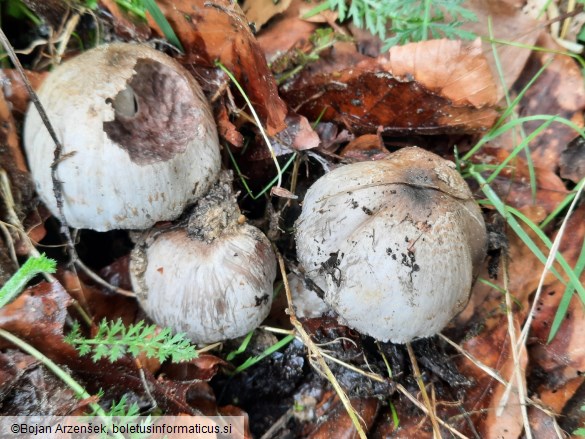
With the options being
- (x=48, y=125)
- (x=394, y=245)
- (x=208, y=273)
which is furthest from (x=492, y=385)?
(x=48, y=125)

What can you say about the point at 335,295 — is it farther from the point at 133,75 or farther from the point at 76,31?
the point at 76,31

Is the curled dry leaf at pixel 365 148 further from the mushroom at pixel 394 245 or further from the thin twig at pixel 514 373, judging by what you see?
the thin twig at pixel 514 373

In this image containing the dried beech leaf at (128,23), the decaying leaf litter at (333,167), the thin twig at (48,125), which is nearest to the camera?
the thin twig at (48,125)

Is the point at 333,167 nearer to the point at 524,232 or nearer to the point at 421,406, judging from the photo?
the point at 524,232

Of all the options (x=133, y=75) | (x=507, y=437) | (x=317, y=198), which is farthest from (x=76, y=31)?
(x=507, y=437)

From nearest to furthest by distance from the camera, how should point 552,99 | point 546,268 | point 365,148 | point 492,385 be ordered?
point 546,268
point 492,385
point 365,148
point 552,99

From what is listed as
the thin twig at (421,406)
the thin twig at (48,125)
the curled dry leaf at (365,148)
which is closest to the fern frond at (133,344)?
the thin twig at (48,125)
